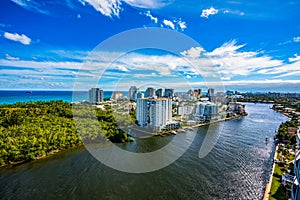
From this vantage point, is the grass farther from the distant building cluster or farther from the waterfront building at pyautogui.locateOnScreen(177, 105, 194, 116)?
the waterfront building at pyautogui.locateOnScreen(177, 105, 194, 116)

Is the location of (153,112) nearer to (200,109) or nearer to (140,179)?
(140,179)

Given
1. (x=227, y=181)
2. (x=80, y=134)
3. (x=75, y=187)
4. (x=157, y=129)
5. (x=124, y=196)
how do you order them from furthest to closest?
1. (x=157, y=129)
2. (x=80, y=134)
3. (x=227, y=181)
4. (x=75, y=187)
5. (x=124, y=196)

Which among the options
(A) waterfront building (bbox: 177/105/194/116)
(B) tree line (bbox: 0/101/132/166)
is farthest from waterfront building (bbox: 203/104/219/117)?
(B) tree line (bbox: 0/101/132/166)

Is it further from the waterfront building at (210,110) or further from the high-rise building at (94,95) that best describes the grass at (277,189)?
the high-rise building at (94,95)

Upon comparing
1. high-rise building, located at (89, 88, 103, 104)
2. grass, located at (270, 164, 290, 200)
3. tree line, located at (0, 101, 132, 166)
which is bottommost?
grass, located at (270, 164, 290, 200)

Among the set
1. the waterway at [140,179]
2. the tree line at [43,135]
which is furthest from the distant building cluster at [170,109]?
the waterway at [140,179]

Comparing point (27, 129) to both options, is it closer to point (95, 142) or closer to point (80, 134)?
point (80, 134)

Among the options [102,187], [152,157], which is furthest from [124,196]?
[152,157]
